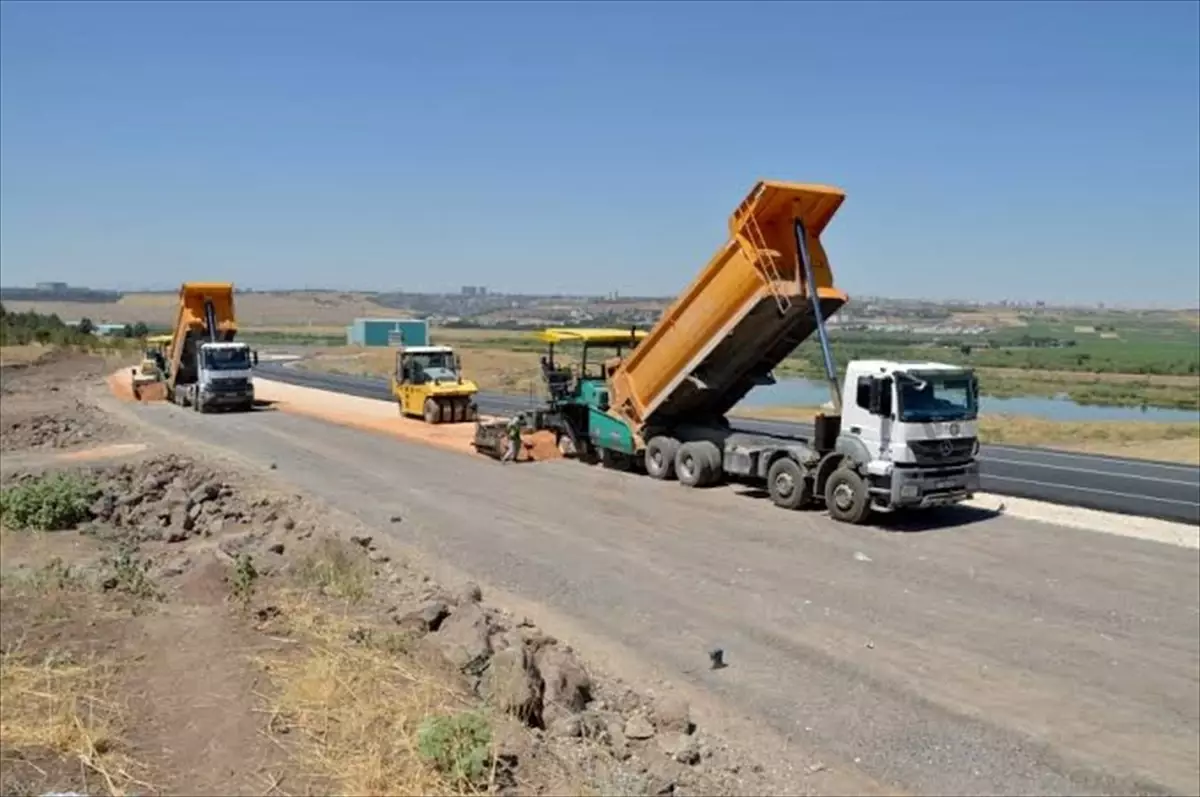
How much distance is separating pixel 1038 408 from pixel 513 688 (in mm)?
61190

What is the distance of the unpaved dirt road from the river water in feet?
115

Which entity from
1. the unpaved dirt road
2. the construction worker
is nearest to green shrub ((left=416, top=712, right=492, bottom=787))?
the unpaved dirt road

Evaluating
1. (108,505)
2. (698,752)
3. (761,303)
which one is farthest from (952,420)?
(108,505)

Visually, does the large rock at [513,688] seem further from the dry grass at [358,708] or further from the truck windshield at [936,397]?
the truck windshield at [936,397]

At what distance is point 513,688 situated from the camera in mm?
8602

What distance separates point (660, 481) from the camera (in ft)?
71.8

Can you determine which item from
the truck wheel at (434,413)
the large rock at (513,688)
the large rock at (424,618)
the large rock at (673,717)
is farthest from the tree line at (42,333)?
the large rock at (673,717)

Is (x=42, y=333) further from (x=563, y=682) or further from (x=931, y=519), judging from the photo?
(x=563, y=682)

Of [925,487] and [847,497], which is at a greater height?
[925,487]

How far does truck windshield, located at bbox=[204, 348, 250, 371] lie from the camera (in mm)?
36250

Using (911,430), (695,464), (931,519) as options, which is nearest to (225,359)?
(695,464)

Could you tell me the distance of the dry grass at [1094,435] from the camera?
33.3 m

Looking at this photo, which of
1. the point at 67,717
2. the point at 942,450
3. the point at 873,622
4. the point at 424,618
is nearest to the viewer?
the point at 67,717

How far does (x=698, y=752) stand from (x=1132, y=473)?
20803 millimetres
